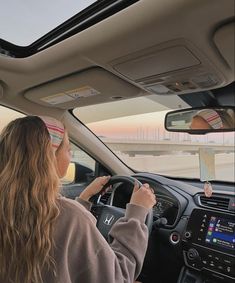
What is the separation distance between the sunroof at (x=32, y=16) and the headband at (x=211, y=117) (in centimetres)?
103

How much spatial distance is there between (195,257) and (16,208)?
4.25ft

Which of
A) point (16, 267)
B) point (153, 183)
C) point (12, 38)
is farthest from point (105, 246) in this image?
point (153, 183)

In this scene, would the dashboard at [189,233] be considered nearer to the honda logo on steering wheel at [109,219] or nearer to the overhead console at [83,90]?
the honda logo on steering wheel at [109,219]

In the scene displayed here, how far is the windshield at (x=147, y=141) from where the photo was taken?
236 centimetres

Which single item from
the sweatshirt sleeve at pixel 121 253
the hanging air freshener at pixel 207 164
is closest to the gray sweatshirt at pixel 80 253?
the sweatshirt sleeve at pixel 121 253

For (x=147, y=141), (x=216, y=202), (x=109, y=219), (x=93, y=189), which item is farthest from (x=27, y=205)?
(x=147, y=141)

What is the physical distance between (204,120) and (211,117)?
46mm

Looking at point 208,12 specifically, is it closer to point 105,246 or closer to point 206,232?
point 105,246

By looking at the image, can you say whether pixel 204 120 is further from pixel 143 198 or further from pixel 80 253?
pixel 80 253

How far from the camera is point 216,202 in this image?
2051mm

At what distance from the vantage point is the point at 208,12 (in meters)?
1.08

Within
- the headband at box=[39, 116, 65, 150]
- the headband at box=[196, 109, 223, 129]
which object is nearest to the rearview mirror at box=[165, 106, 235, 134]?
the headband at box=[196, 109, 223, 129]

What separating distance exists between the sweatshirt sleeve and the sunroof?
87cm

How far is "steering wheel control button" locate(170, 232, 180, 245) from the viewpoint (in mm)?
2068
